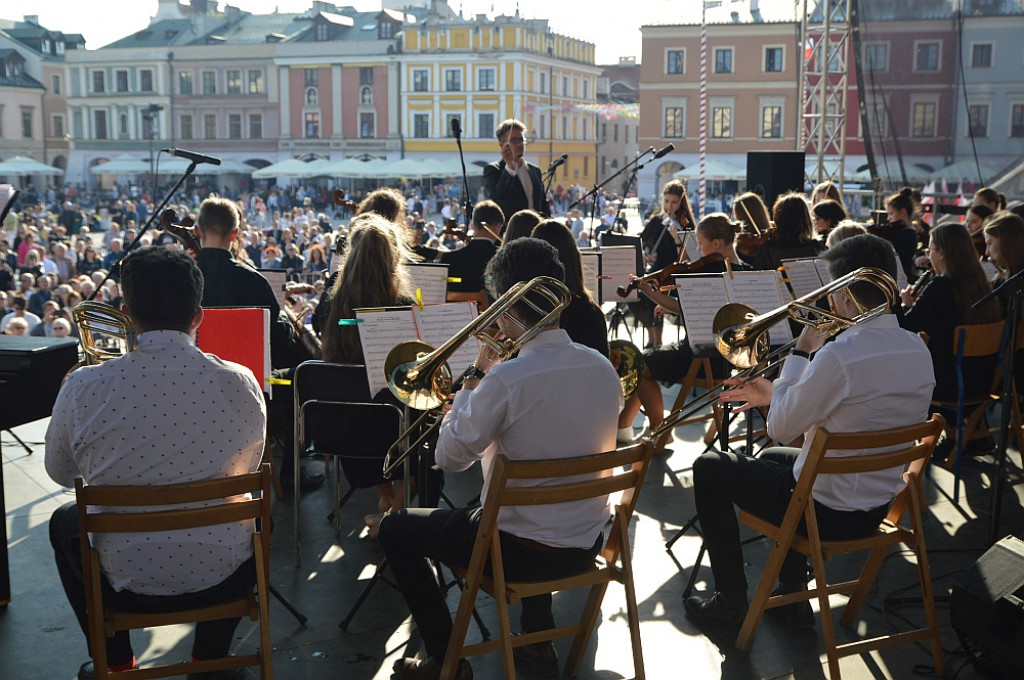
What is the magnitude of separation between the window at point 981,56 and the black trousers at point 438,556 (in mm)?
10228

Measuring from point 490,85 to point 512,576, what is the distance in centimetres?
4714

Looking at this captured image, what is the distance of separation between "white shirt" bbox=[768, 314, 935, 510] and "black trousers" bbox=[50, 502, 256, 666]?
5.42 feet

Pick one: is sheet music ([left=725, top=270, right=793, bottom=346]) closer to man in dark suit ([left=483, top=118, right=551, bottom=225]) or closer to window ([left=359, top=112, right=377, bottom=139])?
man in dark suit ([left=483, top=118, right=551, bottom=225])

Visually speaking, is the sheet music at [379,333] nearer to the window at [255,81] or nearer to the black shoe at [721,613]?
the black shoe at [721,613]

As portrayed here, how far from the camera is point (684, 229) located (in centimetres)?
664

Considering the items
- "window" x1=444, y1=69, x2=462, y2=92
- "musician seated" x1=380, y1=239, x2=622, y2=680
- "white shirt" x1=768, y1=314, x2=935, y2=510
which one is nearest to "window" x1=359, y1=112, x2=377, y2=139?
"window" x1=444, y1=69, x2=462, y2=92

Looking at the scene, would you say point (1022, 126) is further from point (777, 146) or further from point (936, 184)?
point (777, 146)

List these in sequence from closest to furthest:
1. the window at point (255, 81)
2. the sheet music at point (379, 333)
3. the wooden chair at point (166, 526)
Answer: the wooden chair at point (166, 526)
the sheet music at point (379, 333)
the window at point (255, 81)

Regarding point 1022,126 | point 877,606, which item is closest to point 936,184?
point 1022,126

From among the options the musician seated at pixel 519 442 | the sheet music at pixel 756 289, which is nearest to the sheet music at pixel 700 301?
the sheet music at pixel 756 289

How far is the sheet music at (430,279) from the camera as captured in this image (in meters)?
5.14

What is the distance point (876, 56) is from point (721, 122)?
30.9 meters

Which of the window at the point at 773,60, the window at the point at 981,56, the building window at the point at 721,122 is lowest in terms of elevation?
the window at the point at 981,56

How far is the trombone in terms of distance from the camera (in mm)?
2969
